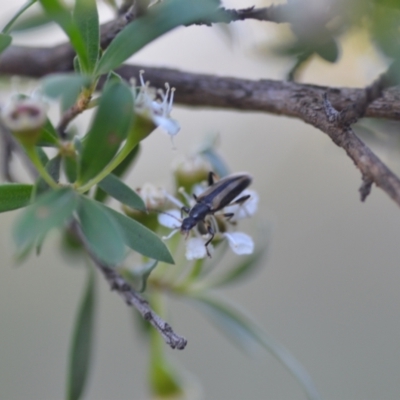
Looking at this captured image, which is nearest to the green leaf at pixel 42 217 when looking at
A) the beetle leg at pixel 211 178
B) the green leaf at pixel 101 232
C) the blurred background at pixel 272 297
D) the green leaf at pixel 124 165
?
the green leaf at pixel 101 232

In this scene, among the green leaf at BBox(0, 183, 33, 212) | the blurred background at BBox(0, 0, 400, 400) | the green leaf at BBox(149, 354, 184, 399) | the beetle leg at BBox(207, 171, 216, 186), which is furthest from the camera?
the blurred background at BBox(0, 0, 400, 400)

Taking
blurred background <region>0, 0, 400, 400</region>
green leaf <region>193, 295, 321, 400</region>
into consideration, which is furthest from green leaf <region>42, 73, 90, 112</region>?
blurred background <region>0, 0, 400, 400</region>

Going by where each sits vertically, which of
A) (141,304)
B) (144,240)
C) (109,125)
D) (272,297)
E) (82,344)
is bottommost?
(272,297)

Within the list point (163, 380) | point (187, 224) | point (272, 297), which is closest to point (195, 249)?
point (187, 224)

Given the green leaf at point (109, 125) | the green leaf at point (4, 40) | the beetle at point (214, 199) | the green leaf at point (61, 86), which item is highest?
the green leaf at point (61, 86)

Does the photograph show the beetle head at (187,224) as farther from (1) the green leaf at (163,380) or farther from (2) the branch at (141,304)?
(1) the green leaf at (163,380)

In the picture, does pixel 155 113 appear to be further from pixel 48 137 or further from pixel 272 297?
pixel 272 297

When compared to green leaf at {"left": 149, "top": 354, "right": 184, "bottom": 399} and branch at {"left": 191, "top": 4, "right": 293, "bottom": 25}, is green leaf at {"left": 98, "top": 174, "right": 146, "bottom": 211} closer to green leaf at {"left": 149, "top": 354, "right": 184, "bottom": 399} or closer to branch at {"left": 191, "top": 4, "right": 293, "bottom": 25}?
branch at {"left": 191, "top": 4, "right": 293, "bottom": 25}
